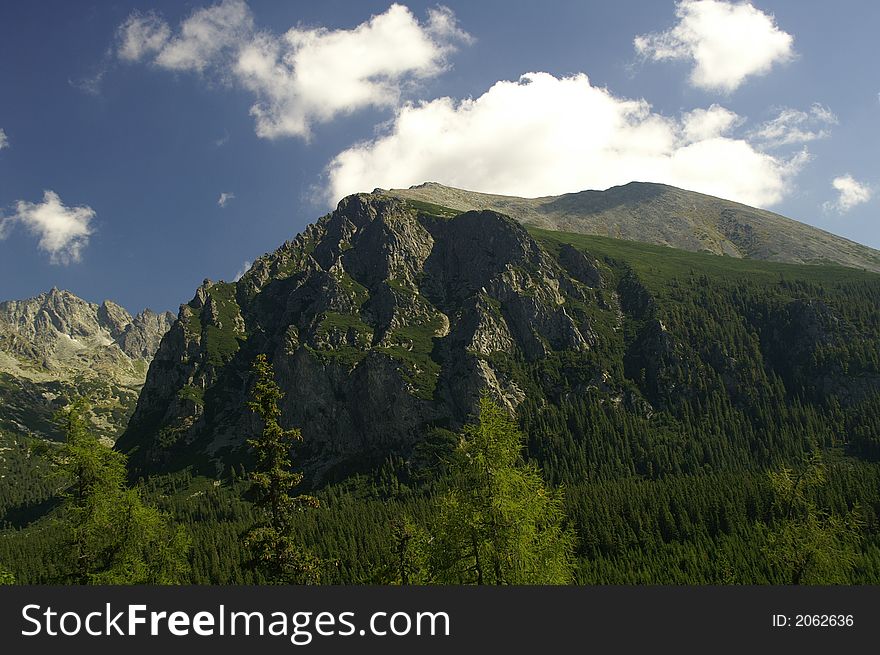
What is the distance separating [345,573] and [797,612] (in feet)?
518

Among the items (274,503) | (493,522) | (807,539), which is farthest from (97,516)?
(807,539)

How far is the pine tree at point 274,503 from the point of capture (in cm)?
2958

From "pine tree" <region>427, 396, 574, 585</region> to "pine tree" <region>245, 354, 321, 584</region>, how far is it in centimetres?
882

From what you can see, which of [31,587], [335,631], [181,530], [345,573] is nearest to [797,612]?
[335,631]

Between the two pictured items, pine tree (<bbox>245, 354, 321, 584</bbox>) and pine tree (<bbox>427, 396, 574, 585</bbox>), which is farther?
pine tree (<bbox>245, 354, 321, 584</bbox>)

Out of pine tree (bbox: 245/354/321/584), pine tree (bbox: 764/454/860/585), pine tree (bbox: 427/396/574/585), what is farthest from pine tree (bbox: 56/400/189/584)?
pine tree (bbox: 764/454/860/585)

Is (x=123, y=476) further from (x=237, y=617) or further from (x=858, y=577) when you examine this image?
(x=858, y=577)

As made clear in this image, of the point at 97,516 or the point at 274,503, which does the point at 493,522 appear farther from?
the point at 97,516

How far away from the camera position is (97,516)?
30859mm

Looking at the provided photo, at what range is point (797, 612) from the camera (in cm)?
1792

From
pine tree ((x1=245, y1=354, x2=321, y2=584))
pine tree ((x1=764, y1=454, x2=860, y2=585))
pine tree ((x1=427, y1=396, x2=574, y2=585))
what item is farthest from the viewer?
pine tree ((x1=764, y1=454, x2=860, y2=585))

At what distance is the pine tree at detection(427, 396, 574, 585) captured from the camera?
23828 mm

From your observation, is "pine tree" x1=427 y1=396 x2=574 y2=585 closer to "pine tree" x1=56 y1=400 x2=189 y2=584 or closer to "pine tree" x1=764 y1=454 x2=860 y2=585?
"pine tree" x1=56 y1=400 x2=189 y2=584

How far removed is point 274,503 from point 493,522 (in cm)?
1371
